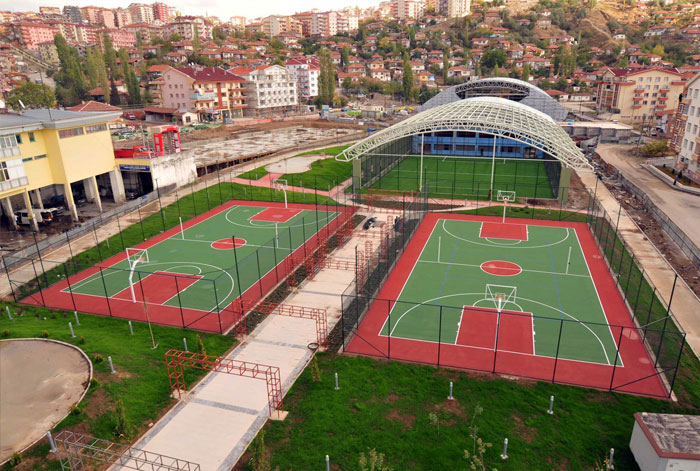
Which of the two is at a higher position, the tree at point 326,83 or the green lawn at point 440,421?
the tree at point 326,83

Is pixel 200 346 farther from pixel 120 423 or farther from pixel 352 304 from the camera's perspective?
pixel 352 304

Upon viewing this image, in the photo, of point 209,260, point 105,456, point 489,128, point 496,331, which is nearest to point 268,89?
point 489,128

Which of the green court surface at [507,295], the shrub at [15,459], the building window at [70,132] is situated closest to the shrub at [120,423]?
the shrub at [15,459]

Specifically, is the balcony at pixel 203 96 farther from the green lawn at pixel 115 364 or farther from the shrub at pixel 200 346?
the shrub at pixel 200 346

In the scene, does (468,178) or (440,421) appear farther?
(468,178)

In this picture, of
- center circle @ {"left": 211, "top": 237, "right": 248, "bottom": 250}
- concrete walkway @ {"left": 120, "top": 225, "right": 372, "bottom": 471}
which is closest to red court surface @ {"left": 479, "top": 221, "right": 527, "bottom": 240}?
concrete walkway @ {"left": 120, "top": 225, "right": 372, "bottom": 471}

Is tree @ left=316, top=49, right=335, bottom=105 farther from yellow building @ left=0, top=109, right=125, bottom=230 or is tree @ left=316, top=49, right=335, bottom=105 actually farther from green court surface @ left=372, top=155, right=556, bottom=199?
yellow building @ left=0, top=109, right=125, bottom=230
